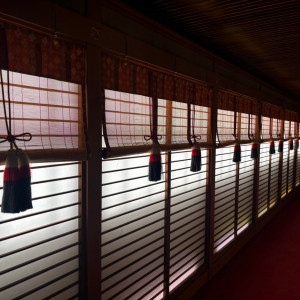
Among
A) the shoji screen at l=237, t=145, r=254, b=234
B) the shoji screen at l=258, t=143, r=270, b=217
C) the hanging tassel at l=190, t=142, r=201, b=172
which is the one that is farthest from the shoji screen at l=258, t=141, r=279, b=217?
the hanging tassel at l=190, t=142, r=201, b=172

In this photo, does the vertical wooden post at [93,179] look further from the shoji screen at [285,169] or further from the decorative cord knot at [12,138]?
the shoji screen at [285,169]

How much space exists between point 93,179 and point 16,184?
62.0 inches

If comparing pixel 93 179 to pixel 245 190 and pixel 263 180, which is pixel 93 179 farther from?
pixel 263 180

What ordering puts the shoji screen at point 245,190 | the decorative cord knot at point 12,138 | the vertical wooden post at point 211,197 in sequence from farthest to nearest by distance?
the shoji screen at point 245,190, the vertical wooden post at point 211,197, the decorative cord knot at point 12,138

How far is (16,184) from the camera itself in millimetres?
2752

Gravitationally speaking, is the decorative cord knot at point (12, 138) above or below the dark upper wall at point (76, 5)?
below

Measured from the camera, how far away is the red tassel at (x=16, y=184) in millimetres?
2730

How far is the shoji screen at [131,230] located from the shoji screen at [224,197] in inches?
114

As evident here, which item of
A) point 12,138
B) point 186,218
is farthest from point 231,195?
point 12,138

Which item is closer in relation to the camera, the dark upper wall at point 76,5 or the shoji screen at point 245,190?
the dark upper wall at point 76,5

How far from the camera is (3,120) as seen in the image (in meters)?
3.20

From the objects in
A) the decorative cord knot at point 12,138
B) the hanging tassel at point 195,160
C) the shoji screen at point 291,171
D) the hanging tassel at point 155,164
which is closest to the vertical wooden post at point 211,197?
the hanging tassel at point 195,160

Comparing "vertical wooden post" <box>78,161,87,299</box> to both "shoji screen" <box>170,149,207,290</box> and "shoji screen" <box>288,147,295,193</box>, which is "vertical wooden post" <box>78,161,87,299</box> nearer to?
"shoji screen" <box>170,149,207,290</box>

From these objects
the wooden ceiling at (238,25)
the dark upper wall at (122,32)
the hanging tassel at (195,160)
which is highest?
the wooden ceiling at (238,25)
